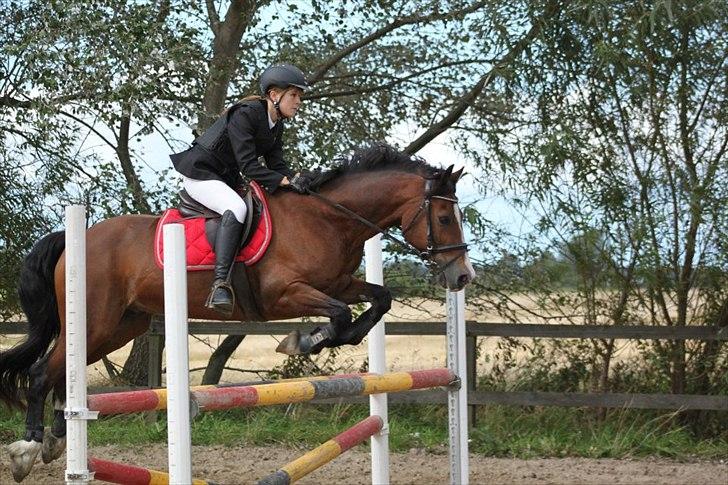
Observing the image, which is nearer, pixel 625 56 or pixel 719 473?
pixel 719 473

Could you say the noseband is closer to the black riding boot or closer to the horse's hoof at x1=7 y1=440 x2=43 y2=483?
the black riding boot

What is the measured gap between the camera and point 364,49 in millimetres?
8469

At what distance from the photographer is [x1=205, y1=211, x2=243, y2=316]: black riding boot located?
14.0 feet

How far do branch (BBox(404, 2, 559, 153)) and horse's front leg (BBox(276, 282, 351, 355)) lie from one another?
10.7 ft

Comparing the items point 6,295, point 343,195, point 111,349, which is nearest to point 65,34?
point 6,295

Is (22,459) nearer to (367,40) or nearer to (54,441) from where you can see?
(54,441)

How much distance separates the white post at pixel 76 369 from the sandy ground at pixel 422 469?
9.27 ft

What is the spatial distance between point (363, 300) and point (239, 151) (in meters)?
0.82

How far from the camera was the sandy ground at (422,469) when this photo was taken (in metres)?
→ 6.00

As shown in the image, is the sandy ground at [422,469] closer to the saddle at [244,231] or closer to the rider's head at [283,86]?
the saddle at [244,231]

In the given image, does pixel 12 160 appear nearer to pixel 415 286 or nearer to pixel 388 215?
pixel 415 286

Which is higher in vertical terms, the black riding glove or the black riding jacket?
the black riding jacket

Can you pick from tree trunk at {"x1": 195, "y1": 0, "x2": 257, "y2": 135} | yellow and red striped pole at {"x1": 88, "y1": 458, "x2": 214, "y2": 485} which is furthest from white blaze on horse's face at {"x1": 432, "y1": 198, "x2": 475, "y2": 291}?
tree trunk at {"x1": 195, "y1": 0, "x2": 257, "y2": 135}

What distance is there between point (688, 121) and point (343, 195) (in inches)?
139
